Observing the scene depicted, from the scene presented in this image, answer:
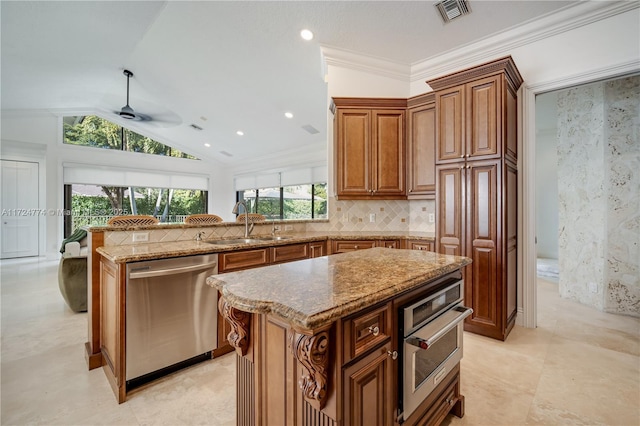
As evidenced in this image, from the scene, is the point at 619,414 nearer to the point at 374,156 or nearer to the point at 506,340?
the point at 506,340

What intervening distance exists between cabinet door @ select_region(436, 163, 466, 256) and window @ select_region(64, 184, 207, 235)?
281 inches

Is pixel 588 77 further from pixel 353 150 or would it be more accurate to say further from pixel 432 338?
pixel 432 338

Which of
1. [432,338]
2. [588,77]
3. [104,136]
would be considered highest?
[104,136]

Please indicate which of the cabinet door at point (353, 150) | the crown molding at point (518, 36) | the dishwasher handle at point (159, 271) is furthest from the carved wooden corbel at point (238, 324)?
the crown molding at point (518, 36)

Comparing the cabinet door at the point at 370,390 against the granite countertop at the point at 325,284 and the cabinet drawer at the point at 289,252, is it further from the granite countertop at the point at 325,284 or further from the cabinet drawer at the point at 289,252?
the cabinet drawer at the point at 289,252

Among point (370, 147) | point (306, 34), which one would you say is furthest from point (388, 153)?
point (306, 34)

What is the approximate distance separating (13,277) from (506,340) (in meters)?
7.46

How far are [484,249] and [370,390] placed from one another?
85.4 inches

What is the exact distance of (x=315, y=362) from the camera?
830mm

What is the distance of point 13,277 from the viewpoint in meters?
4.88

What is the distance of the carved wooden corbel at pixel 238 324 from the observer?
1.10 m

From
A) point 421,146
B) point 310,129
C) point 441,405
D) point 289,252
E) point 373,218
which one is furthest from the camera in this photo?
point 310,129

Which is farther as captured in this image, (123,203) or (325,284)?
(123,203)

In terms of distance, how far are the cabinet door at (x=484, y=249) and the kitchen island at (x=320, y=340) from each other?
1613 mm
